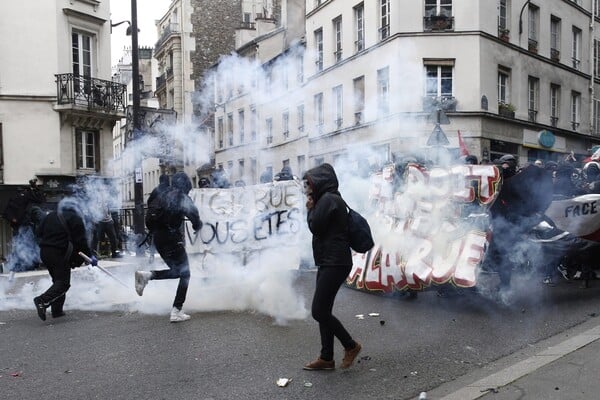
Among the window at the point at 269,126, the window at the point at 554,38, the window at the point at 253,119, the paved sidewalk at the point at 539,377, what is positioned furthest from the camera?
Result: the window at the point at 554,38

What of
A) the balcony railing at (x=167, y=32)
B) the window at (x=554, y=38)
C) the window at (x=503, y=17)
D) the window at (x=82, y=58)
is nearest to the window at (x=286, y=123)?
the balcony railing at (x=167, y=32)

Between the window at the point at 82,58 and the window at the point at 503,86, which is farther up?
the window at the point at 82,58

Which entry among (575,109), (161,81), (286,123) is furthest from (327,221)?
(575,109)

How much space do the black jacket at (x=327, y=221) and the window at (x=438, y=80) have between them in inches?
585

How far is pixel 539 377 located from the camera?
481cm

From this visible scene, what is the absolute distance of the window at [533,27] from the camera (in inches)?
965

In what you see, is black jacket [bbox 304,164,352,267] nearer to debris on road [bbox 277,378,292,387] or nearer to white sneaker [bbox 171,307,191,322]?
debris on road [bbox 277,378,292,387]

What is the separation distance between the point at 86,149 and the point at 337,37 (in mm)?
11305

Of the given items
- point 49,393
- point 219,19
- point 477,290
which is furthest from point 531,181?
point 219,19

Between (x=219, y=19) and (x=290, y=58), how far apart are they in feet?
7.50

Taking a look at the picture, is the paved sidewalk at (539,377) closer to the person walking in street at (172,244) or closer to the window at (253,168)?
the person walking in street at (172,244)

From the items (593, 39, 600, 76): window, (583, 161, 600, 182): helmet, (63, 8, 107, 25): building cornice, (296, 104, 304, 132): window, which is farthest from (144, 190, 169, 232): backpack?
(593, 39, 600, 76): window

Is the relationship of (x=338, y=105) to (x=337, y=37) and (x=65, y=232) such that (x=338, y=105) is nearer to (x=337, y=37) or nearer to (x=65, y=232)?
(x=337, y=37)

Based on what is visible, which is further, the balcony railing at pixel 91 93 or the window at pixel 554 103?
the window at pixel 554 103
